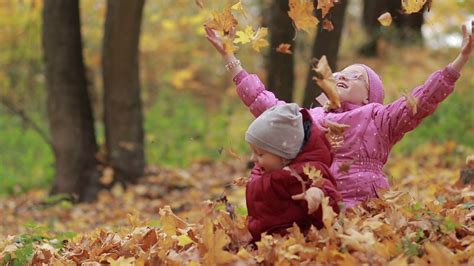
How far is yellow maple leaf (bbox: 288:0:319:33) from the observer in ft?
14.4

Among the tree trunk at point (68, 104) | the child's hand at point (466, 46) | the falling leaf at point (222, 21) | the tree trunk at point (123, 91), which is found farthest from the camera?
the tree trunk at point (68, 104)

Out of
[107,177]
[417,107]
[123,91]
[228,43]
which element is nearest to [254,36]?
[228,43]

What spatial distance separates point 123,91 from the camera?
10.0 meters

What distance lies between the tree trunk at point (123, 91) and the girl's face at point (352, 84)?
5.52 metres

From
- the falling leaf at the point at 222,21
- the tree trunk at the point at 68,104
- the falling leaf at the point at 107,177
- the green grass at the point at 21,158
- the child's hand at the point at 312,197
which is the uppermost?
the falling leaf at the point at 222,21

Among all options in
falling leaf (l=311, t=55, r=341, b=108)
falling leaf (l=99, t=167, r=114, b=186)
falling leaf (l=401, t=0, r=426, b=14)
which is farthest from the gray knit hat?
falling leaf (l=99, t=167, r=114, b=186)

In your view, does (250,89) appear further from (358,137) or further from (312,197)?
(312,197)

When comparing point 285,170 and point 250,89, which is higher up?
point 250,89

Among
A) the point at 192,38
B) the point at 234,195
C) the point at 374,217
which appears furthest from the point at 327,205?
the point at 192,38

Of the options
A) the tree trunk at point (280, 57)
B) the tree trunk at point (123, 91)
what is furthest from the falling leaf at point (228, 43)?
the tree trunk at point (280, 57)

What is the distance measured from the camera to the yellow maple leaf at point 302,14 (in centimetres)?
439

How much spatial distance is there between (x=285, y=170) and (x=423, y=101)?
82 centimetres

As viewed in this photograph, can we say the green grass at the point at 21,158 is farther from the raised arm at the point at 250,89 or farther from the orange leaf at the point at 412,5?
the orange leaf at the point at 412,5

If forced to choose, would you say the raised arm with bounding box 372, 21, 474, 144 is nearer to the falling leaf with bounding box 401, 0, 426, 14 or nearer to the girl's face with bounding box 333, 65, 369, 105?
the girl's face with bounding box 333, 65, 369, 105
